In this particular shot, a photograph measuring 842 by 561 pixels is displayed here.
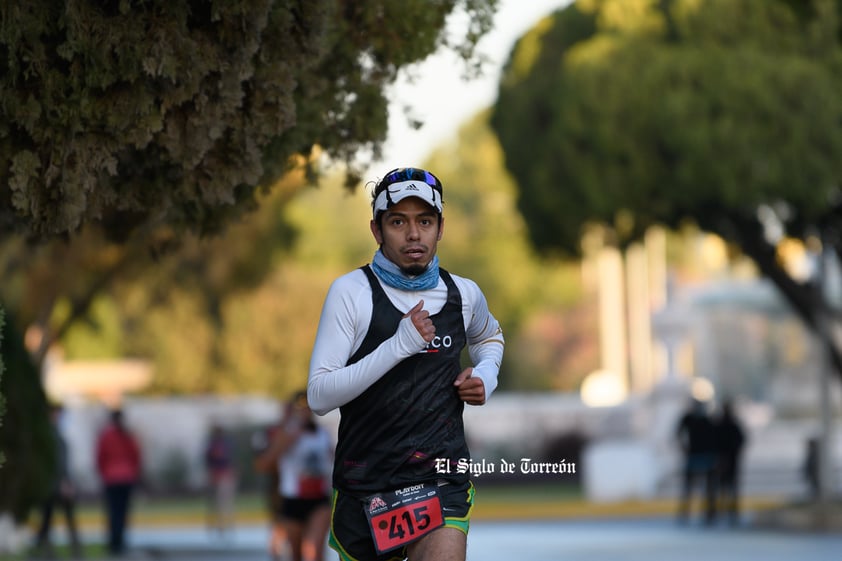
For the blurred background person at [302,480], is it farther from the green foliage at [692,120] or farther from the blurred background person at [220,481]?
the blurred background person at [220,481]

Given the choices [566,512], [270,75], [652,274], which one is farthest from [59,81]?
[652,274]

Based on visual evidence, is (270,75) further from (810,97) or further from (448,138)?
(448,138)

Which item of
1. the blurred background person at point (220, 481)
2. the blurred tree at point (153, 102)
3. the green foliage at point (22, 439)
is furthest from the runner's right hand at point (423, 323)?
the blurred background person at point (220, 481)

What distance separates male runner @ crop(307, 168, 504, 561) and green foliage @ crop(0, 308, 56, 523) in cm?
976

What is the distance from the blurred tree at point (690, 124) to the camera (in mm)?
24938

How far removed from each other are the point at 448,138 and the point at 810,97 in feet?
208

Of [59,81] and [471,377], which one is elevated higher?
[59,81]

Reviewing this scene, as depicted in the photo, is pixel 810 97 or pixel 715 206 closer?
pixel 810 97

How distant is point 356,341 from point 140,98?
187 centimetres

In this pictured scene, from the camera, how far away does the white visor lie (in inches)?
241

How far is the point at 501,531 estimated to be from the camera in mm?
27656

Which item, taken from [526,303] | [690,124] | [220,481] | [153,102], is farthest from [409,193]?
[526,303]

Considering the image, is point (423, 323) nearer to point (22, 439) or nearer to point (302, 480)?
point (302, 480)

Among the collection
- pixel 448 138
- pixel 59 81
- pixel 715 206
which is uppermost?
pixel 448 138
